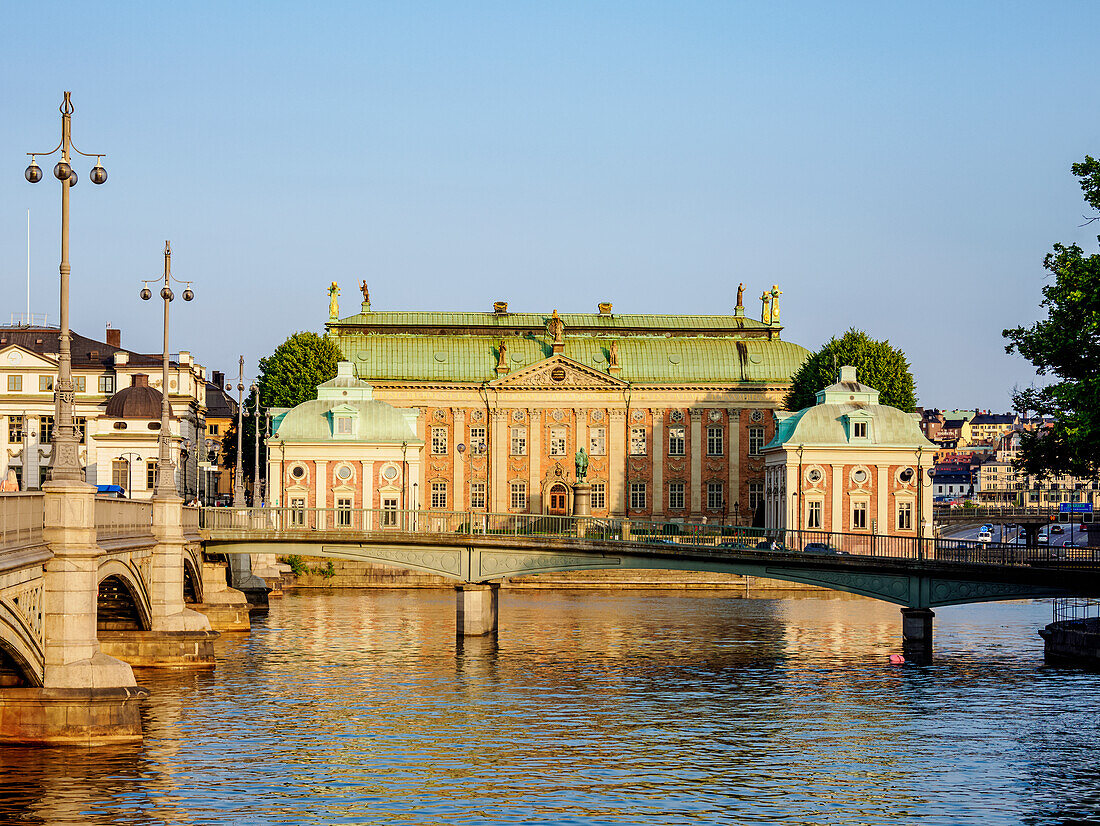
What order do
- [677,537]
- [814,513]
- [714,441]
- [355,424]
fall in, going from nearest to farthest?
[677,537], [814,513], [355,424], [714,441]

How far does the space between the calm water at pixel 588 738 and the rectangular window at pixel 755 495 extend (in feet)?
234

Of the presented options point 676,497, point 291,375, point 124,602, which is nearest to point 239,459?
point 291,375

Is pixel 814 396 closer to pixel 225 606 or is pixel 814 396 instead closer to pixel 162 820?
pixel 225 606

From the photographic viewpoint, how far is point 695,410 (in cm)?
14712

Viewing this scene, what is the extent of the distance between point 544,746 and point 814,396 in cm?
9549

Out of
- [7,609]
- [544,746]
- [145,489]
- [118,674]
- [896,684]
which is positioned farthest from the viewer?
[145,489]

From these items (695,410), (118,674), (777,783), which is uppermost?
(695,410)

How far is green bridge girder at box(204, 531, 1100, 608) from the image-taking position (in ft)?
200

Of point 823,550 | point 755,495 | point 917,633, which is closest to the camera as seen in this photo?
point 917,633

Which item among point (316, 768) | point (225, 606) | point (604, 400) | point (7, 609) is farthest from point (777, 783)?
point (604, 400)

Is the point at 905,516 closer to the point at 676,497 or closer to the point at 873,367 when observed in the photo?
the point at 873,367

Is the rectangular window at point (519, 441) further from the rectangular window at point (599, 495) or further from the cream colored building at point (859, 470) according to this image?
the cream colored building at point (859, 470)

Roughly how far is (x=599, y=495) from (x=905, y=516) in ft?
117

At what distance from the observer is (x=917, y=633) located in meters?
64.4
